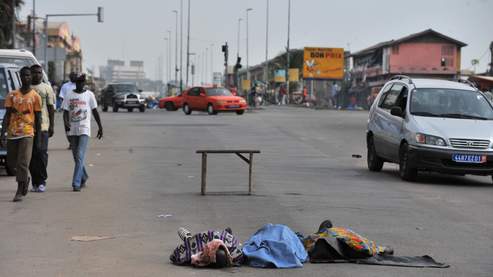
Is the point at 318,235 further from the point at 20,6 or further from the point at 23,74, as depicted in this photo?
the point at 20,6

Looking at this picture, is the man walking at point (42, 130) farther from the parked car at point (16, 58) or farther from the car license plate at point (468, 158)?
the car license plate at point (468, 158)

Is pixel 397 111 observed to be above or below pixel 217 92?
below

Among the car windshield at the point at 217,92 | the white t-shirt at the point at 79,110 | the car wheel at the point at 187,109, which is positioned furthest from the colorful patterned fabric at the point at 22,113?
the car wheel at the point at 187,109

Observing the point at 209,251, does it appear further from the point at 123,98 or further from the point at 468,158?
the point at 123,98

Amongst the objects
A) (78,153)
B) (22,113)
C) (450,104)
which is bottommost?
(78,153)

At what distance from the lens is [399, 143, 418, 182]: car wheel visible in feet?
48.4

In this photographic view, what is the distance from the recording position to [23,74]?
11531 mm

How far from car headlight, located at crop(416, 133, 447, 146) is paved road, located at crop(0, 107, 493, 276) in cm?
73

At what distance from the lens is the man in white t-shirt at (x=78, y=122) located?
41.1 ft

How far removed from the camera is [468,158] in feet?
46.4

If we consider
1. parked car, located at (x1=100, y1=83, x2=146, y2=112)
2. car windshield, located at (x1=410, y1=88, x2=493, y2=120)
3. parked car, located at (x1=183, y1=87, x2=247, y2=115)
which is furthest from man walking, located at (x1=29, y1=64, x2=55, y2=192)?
parked car, located at (x1=100, y1=83, x2=146, y2=112)

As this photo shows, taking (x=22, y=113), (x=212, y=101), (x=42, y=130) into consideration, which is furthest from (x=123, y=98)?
(x=22, y=113)

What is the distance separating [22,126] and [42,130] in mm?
668

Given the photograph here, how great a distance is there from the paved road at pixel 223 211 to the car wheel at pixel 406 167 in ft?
0.68
